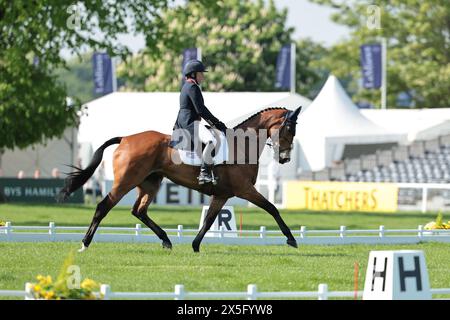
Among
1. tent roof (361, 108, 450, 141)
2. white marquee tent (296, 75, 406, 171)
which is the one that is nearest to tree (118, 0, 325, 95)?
tent roof (361, 108, 450, 141)

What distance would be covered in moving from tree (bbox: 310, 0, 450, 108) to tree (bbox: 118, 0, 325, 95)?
6443mm

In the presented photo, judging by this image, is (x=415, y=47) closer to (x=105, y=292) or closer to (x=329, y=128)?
(x=329, y=128)

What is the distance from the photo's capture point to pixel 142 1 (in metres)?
43.0

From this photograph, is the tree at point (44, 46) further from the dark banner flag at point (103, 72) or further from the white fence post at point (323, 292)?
the white fence post at point (323, 292)

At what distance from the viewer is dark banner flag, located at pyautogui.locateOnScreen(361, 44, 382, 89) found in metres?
63.2

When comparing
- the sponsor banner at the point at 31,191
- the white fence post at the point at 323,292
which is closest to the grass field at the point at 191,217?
the sponsor banner at the point at 31,191

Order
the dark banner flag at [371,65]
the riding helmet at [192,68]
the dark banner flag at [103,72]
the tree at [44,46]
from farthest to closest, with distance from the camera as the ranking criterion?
the dark banner flag at [371,65]
the dark banner flag at [103,72]
the tree at [44,46]
the riding helmet at [192,68]

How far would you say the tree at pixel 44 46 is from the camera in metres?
40.7

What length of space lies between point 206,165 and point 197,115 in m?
0.81

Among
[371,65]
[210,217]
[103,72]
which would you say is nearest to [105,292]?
[210,217]

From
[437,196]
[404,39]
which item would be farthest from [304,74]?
[437,196]

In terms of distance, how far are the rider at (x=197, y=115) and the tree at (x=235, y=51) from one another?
62.8 metres
